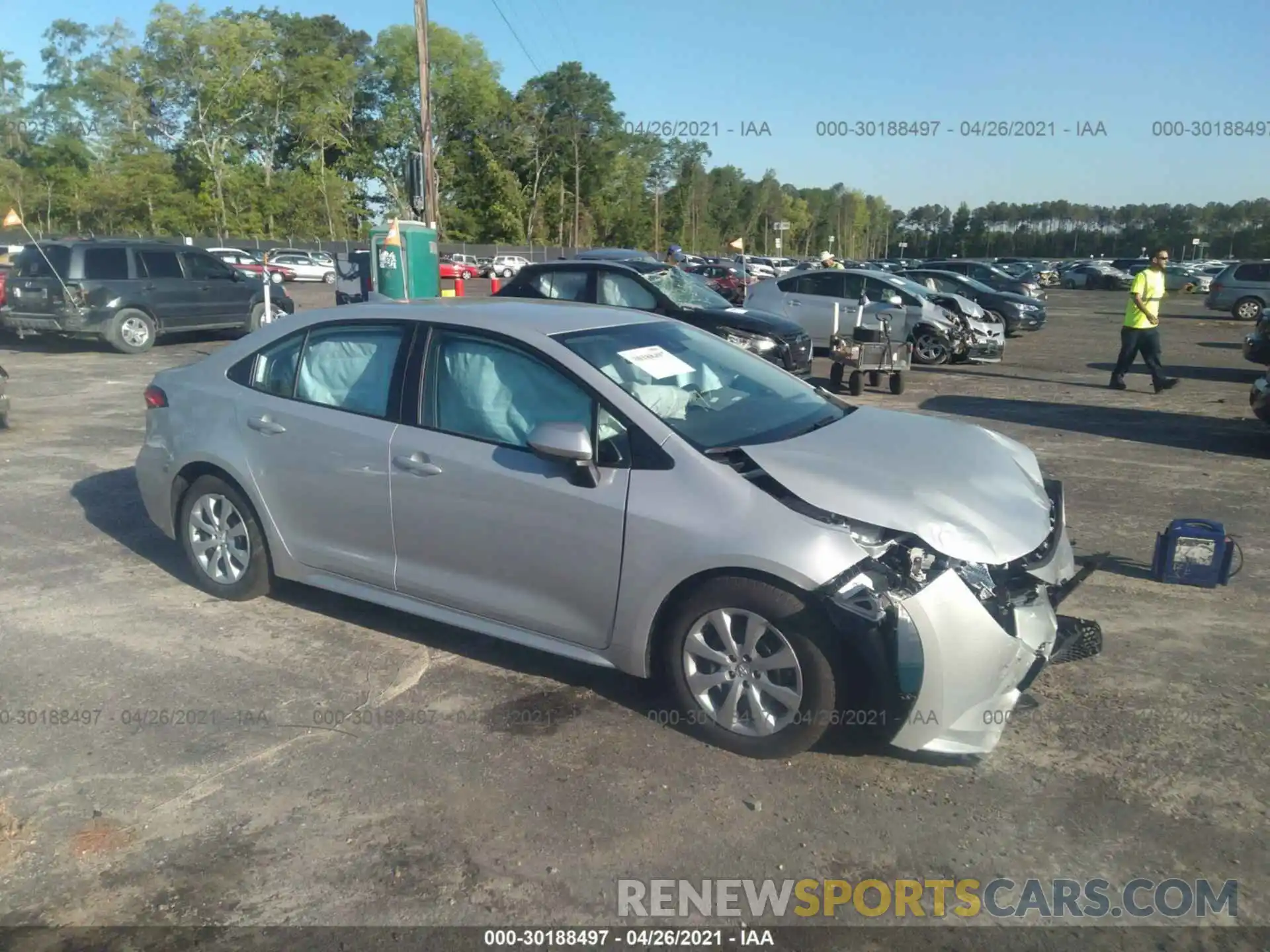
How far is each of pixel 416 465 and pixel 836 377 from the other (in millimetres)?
9981

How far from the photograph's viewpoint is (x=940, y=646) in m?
3.52

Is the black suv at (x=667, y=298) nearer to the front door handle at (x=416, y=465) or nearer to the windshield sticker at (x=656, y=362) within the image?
the windshield sticker at (x=656, y=362)

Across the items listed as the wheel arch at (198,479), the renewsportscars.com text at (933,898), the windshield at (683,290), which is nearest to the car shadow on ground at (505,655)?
the wheel arch at (198,479)

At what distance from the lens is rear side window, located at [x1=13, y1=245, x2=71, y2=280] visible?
653 inches

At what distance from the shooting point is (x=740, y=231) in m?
108

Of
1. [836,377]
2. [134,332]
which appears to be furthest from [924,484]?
[134,332]

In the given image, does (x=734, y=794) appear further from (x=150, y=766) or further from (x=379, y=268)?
(x=379, y=268)

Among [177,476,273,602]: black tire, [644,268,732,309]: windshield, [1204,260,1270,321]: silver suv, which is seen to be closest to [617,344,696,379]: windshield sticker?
[177,476,273,602]: black tire

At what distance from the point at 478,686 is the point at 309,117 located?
253 feet

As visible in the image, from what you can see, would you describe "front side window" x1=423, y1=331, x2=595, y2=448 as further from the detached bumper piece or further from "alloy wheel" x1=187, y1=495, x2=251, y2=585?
the detached bumper piece

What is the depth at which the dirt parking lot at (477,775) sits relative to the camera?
3.20m

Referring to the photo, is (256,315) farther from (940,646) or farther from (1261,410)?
(940,646)

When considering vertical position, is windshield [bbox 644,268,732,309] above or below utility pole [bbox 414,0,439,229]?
below

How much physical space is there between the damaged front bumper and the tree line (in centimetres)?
5906
